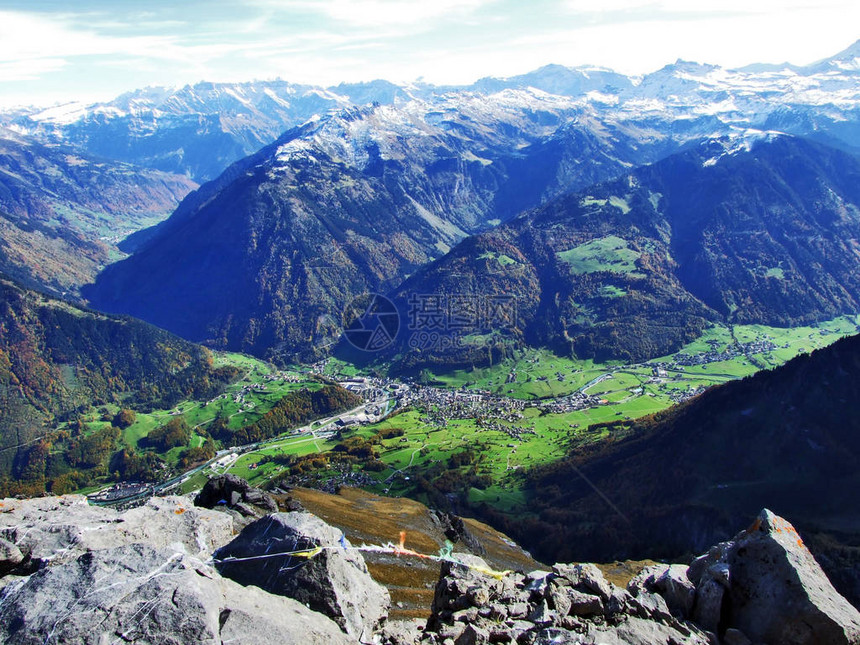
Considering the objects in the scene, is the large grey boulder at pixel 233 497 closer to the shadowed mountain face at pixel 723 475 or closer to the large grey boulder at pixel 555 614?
the large grey boulder at pixel 555 614

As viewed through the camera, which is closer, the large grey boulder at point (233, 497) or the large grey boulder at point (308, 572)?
the large grey boulder at point (308, 572)

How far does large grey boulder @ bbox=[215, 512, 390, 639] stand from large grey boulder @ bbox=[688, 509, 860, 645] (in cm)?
2105

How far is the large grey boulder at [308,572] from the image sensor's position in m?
31.4

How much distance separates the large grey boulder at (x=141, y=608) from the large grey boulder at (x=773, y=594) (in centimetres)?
2333

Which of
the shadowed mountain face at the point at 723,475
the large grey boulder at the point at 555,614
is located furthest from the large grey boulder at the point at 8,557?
the shadowed mountain face at the point at 723,475

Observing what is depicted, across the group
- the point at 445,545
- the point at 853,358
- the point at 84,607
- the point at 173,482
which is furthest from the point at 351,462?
the point at 84,607

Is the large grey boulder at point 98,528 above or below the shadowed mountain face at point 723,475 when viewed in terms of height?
above

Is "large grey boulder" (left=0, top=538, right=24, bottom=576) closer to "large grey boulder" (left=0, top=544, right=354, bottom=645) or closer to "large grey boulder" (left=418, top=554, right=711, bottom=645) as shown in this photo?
"large grey boulder" (left=0, top=544, right=354, bottom=645)

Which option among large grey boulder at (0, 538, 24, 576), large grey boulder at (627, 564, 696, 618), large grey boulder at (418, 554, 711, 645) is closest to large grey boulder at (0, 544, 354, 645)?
large grey boulder at (0, 538, 24, 576)

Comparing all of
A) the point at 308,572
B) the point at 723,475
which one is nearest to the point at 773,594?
the point at 308,572

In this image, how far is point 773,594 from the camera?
31125 millimetres

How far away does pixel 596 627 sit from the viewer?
2998cm

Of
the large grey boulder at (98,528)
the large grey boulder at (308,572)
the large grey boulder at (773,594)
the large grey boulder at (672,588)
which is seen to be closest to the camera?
the large grey boulder at (773,594)

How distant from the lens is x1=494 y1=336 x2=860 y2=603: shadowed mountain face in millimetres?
98250
